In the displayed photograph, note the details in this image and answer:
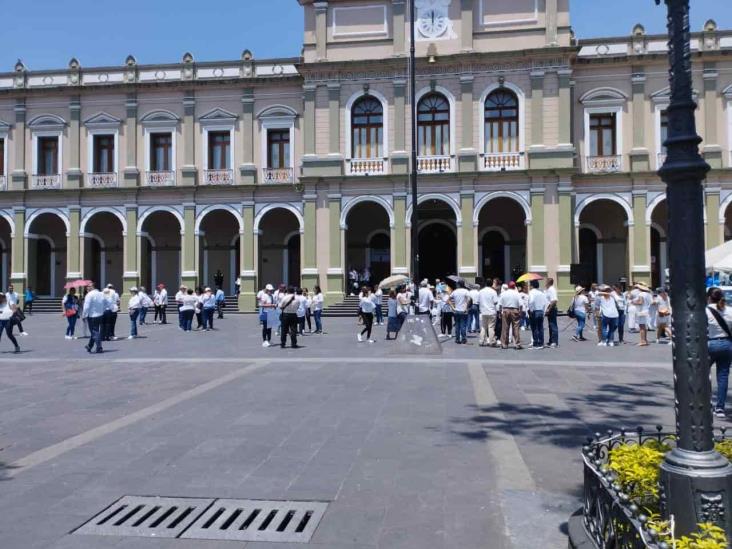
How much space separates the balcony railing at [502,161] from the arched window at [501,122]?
252mm

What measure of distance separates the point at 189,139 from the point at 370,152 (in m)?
8.92

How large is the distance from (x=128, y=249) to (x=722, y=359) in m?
27.9

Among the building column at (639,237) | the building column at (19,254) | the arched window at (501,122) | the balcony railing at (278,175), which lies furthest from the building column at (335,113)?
the building column at (19,254)

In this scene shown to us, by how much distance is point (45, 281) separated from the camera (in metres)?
32.9

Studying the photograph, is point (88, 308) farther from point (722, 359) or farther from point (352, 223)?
point (352, 223)

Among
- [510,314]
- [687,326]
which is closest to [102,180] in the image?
[510,314]

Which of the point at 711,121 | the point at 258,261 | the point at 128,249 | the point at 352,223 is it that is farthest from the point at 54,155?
the point at 711,121

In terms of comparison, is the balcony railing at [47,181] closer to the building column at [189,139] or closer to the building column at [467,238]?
the building column at [189,139]

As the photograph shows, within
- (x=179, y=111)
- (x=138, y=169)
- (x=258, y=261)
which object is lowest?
(x=258, y=261)

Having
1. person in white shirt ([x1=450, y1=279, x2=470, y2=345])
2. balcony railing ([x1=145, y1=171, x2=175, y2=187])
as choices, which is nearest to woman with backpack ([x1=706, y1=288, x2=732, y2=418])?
person in white shirt ([x1=450, y1=279, x2=470, y2=345])

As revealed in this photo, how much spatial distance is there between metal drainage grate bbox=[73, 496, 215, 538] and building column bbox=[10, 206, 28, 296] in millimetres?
30186

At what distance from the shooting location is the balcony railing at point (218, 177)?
1176 inches

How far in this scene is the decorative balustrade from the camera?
27.8 m

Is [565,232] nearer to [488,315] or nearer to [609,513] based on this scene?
[488,315]
